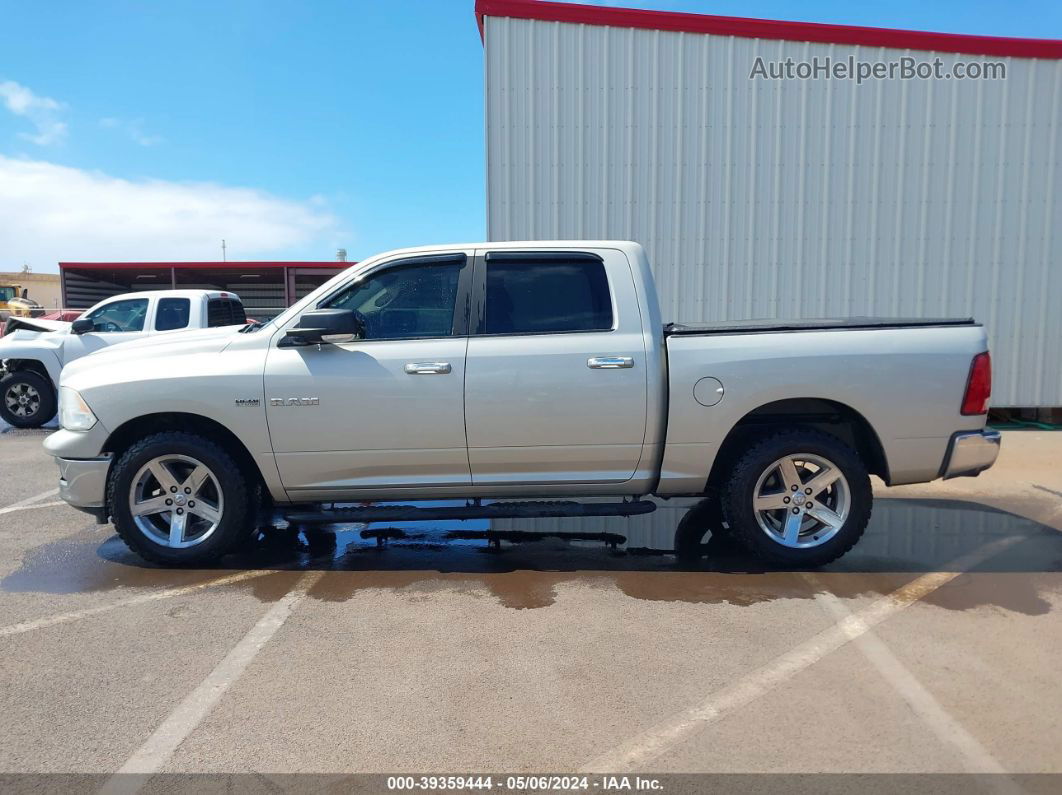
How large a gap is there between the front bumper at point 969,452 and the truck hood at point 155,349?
4.43m

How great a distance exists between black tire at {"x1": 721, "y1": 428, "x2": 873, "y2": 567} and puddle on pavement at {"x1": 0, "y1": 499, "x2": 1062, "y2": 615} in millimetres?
144

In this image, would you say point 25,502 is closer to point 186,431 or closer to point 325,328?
point 186,431

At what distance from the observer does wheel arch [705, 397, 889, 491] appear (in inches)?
188

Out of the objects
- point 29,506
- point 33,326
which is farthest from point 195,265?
point 29,506

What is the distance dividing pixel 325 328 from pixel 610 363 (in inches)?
65.1

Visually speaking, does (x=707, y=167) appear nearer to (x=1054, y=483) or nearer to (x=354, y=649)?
(x=1054, y=483)

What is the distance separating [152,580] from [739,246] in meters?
7.84

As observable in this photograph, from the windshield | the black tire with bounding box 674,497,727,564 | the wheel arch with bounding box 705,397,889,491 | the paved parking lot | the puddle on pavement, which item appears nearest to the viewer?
the paved parking lot

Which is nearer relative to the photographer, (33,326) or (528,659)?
(528,659)

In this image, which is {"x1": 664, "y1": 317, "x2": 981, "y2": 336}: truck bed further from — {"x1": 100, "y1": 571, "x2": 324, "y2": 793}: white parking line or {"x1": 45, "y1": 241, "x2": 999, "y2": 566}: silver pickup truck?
{"x1": 100, "y1": 571, "x2": 324, "y2": 793}: white parking line

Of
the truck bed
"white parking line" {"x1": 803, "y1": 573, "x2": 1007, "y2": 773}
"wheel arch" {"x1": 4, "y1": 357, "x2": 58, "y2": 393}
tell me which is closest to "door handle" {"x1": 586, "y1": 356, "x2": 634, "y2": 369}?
the truck bed

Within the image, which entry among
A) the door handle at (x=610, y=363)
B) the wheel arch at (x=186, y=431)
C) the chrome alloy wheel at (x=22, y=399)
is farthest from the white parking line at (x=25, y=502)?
the door handle at (x=610, y=363)

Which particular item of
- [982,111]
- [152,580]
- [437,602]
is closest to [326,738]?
[437,602]

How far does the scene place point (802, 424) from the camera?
4840mm
